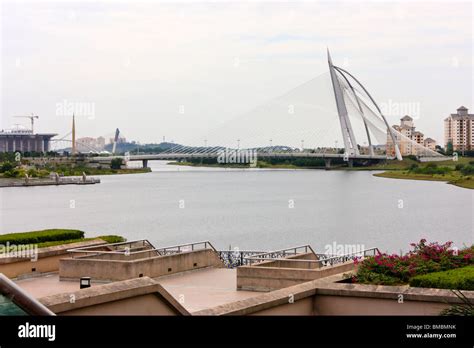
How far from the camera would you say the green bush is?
886 centimetres

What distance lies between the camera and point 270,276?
39.1 ft

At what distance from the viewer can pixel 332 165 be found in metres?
119

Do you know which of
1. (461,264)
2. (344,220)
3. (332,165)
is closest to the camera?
(461,264)

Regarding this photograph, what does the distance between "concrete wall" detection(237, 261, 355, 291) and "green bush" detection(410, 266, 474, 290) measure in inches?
102

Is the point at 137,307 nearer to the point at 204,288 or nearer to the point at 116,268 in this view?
the point at 204,288

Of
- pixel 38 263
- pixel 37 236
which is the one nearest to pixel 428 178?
pixel 37 236

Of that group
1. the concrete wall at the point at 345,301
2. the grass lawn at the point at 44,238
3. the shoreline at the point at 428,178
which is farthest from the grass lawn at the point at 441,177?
the concrete wall at the point at 345,301

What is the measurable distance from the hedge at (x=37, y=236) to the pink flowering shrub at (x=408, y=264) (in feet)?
24.4

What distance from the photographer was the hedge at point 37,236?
1509cm

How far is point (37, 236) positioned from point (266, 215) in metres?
34.0
